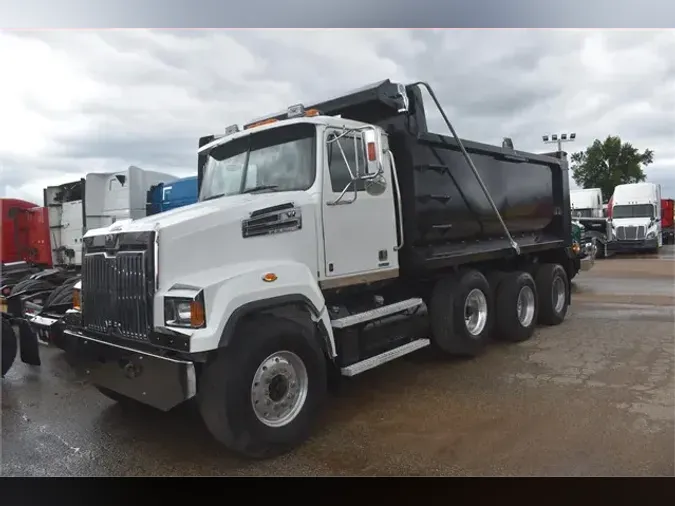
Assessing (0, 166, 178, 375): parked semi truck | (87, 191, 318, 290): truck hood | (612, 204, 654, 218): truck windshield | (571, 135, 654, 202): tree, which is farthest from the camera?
(612, 204, 654, 218): truck windshield

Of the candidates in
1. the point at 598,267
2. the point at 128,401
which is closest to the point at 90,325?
the point at 128,401

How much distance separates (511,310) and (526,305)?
27.9 inches

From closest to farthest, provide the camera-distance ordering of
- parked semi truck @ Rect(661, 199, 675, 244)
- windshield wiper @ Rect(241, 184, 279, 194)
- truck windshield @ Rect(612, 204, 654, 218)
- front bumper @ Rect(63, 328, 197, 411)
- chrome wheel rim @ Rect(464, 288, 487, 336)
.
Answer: front bumper @ Rect(63, 328, 197, 411), windshield wiper @ Rect(241, 184, 279, 194), chrome wheel rim @ Rect(464, 288, 487, 336), truck windshield @ Rect(612, 204, 654, 218), parked semi truck @ Rect(661, 199, 675, 244)

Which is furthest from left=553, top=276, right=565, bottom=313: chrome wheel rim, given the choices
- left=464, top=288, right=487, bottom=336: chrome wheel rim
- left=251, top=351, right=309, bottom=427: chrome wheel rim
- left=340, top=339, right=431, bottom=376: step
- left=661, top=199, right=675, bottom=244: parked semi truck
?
left=661, top=199, right=675, bottom=244: parked semi truck

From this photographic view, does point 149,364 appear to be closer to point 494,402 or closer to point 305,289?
point 305,289

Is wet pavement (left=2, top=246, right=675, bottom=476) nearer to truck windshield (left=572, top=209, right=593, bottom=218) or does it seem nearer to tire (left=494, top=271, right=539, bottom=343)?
tire (left=494, top=271, right=539, bottom=343)

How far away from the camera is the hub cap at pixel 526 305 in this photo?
25.0 feet

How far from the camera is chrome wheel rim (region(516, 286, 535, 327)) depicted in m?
7.62

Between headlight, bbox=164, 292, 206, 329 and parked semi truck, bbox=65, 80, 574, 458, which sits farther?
parked semi truck, bbox=65, 80, 574, 458

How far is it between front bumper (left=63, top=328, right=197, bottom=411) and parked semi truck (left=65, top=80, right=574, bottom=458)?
14 millimetres

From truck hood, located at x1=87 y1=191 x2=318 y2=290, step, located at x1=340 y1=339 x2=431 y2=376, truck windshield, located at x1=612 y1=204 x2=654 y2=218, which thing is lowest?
step, located at x1=340 y1=339 x2=431 y2=376

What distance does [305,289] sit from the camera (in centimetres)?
421

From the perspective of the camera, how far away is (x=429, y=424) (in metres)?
4.49

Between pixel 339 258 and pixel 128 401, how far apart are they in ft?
8.09
